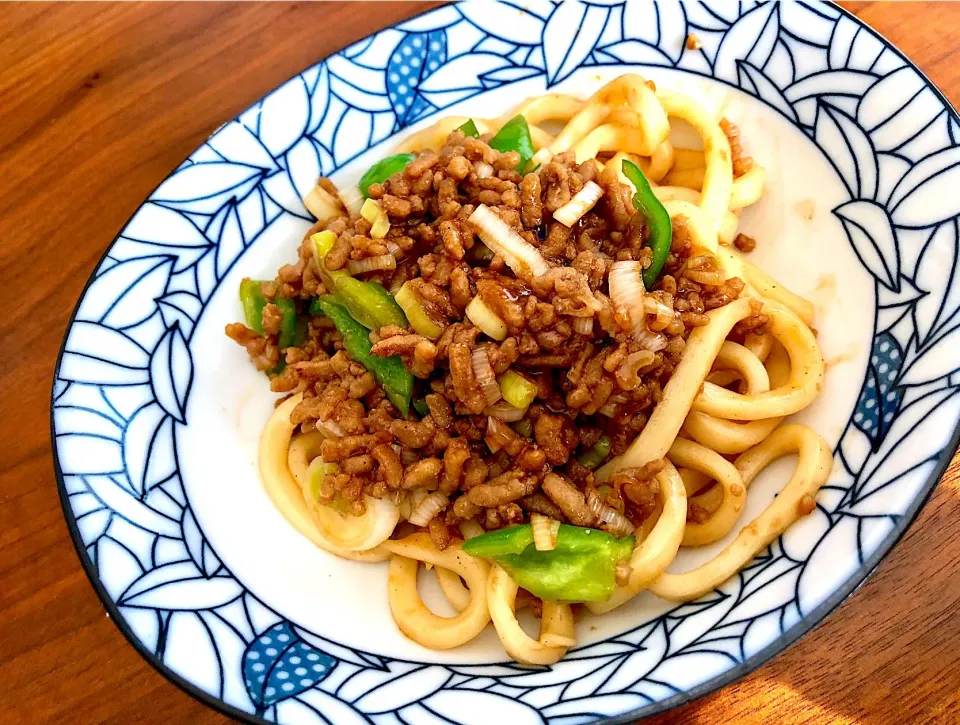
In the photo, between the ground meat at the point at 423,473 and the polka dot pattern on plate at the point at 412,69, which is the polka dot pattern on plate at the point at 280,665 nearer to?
the ground meat at the point at 423,473

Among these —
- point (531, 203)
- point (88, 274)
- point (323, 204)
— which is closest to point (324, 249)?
point (323, 204)

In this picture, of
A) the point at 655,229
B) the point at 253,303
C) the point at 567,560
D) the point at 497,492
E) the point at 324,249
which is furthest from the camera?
the point at 253,303

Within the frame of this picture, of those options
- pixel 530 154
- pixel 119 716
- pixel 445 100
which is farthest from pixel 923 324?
pixel 119 716

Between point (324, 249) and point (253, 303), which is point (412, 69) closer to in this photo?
point (324, 249)

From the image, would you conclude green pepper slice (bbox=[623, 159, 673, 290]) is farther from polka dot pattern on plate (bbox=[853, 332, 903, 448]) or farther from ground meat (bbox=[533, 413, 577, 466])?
polka dot pattern on plate (bbox=[853, 332, 903, 448])

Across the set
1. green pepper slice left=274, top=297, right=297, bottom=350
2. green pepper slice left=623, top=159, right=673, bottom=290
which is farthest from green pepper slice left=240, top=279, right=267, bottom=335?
green pepper slice left=623, top=159, right=673, bottom=290

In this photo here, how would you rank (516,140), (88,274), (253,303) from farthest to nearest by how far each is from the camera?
(88,274)
(253,303)
(516,140)
